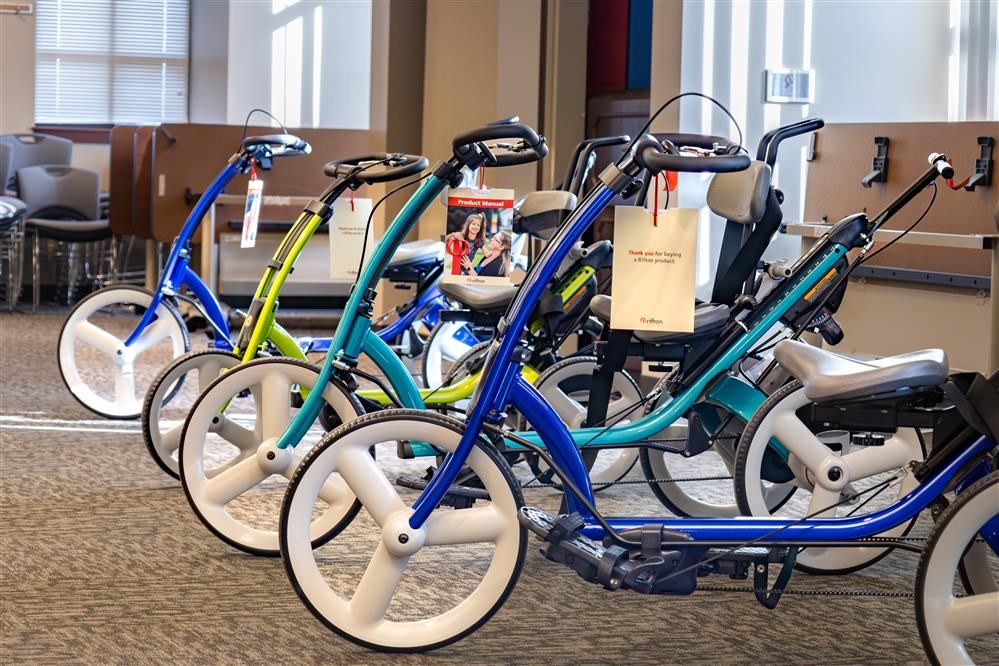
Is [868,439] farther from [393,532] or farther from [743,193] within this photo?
[393,532]

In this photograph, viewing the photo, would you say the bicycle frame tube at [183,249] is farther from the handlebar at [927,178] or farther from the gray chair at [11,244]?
the gray chair at [11,244]

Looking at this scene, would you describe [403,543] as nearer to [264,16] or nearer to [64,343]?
[64,343]

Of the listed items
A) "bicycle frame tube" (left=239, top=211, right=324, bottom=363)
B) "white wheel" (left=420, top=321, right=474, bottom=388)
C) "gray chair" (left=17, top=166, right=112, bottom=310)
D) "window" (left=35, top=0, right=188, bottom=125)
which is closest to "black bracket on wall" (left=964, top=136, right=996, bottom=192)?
"white wheel" (left=420, top=321, right=474, bottom=388)

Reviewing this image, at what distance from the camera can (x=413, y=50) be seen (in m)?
6.30

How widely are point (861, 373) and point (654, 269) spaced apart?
15.2 inches

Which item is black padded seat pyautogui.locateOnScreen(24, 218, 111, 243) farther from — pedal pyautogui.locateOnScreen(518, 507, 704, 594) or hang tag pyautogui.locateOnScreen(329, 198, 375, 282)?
pedal pyautogui.locateOnScreen(518, 507, 704, 594)

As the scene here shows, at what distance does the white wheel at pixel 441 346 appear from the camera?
4.45 meters

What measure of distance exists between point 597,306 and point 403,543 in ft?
3.31

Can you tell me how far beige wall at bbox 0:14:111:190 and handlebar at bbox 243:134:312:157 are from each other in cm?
677

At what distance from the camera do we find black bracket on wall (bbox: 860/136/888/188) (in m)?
4.11

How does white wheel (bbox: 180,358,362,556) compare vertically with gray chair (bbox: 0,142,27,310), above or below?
below

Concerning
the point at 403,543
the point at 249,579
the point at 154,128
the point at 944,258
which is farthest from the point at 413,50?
the point at 403,543

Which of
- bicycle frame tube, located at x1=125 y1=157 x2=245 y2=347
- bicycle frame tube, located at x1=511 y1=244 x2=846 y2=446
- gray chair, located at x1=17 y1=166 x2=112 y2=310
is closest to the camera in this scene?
bicycle frame tube, located at x1=511 y1=244 x2=846 y2=446

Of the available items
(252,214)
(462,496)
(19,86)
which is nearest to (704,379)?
(462,496)
